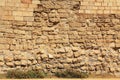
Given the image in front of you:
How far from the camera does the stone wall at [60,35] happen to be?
946 centimetres

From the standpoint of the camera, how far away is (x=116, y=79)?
30.6ft

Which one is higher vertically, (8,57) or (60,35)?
(60,35)

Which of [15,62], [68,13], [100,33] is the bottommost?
[15,62]

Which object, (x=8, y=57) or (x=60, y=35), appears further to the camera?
(x=60, y=35)

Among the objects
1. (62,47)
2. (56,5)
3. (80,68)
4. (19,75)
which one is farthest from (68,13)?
(19,75)

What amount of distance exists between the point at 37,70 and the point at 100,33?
2.52 meters

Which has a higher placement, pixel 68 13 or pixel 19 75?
pixel 68 13

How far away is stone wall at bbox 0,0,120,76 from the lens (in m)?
9.46

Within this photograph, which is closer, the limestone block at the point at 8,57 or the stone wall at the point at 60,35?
the limestone block at the point at 8,57

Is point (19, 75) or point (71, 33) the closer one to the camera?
point (19, 75)

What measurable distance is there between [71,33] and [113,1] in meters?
1.88

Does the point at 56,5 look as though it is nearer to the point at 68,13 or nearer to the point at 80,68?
the point at 68,13

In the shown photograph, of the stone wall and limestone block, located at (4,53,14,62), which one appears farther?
Result: the stone wall

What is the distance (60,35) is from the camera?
9.70m
